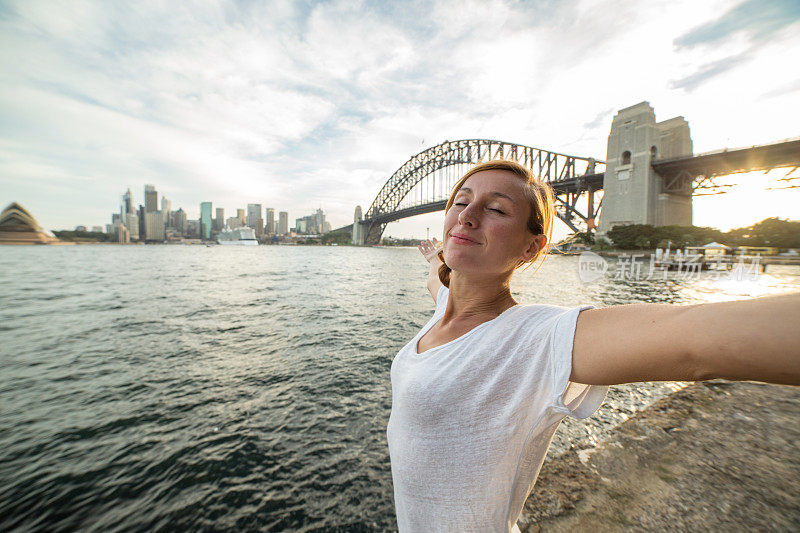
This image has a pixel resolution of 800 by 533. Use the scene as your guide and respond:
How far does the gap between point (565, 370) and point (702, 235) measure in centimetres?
4502

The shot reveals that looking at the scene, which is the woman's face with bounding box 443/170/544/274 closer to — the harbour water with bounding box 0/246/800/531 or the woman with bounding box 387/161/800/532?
the woman with bounding box 387/161/800/532

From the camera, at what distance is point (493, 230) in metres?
0.99

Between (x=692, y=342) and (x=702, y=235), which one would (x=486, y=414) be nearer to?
(x=692, y=342)

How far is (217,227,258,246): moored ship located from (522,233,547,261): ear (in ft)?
326

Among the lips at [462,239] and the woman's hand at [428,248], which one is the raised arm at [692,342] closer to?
the lips at [462,239]

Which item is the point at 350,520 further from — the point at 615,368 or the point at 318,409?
the point at 615,368

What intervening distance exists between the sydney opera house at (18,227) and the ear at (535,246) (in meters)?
89.2

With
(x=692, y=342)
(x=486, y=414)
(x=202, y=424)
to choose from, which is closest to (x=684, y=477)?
(x=486, y=414)

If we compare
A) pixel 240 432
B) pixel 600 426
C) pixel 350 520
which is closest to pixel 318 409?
pixel 240 432

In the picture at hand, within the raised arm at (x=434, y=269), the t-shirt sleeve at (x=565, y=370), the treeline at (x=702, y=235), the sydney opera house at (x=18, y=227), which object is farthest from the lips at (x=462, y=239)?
the sydney opera house at (x=18, y=227)

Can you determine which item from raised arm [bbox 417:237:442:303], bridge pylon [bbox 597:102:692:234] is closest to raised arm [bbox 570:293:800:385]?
raised arm [bbox 417:237:442:303]

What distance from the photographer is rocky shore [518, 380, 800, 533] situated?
169 centimetres

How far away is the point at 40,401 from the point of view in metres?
3.97

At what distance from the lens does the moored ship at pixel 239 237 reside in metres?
90.0
